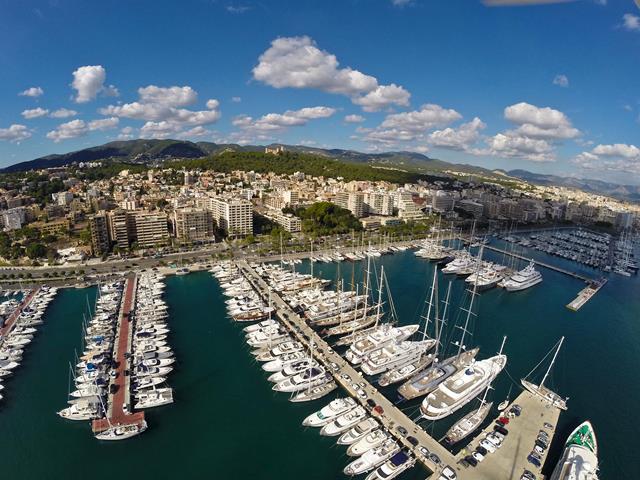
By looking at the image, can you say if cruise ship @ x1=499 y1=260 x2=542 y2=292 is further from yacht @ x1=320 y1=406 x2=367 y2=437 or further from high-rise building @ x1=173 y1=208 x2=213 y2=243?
high-rise building @ x1=173 y1=208 x2=213 y2=243

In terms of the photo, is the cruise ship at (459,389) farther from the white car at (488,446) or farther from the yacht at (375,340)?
the yacht at (375,340)

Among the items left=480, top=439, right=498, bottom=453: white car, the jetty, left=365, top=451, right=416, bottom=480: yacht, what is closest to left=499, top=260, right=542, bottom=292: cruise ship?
the jetty

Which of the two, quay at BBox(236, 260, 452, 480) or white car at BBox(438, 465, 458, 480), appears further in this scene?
quay at BBox(236, 260, 452, 480)

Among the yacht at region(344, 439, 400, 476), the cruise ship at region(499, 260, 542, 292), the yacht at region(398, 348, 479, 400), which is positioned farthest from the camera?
the cruise ship at region(499, 260, 542, 292)

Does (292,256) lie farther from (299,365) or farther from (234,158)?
(234,158)

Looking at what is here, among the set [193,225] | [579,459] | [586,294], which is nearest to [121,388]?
[579,459]

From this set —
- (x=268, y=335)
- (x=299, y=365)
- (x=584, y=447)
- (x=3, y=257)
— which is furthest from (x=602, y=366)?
(x=3, y=257)

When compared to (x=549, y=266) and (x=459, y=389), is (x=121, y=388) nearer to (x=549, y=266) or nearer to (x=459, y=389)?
(x=459, y=389)
